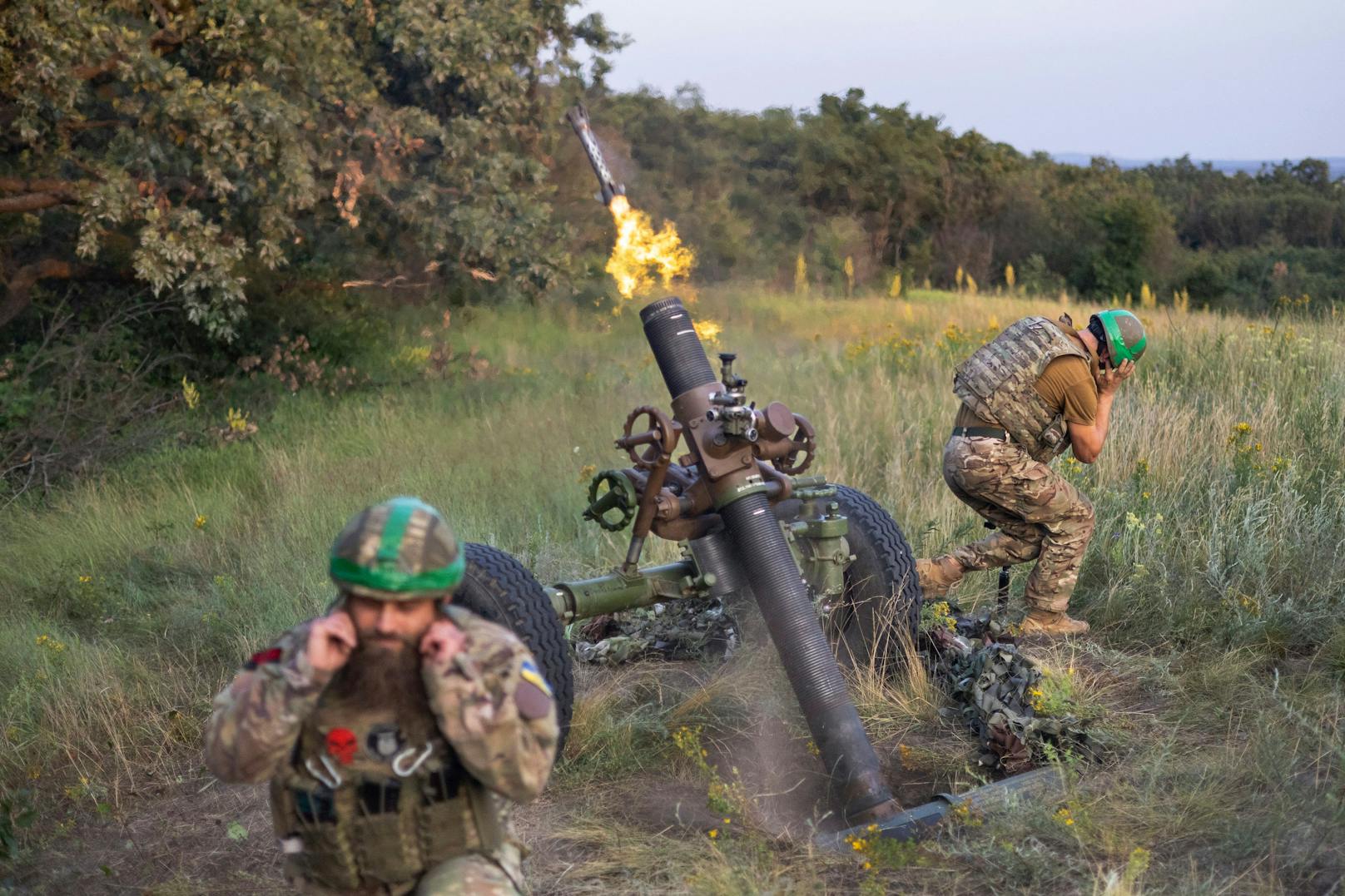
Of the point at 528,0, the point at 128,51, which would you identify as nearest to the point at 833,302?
the point at 528,0

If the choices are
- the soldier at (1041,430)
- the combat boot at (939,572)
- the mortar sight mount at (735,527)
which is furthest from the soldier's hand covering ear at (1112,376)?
the mortar sight mount at (735,527)

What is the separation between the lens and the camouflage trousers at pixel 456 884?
2898 millimetres

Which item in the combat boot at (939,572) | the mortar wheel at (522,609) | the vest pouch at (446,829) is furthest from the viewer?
the combat boot at (939,572)

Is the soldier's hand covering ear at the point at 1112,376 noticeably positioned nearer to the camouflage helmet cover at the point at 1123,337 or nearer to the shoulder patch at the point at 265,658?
the camouflage helmet cover at the point at 1123,337

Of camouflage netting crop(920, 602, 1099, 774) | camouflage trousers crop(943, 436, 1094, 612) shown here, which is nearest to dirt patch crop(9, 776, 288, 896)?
camouflage netting crop(920, 602, 1099, 774)

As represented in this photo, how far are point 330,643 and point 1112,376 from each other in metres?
4.59

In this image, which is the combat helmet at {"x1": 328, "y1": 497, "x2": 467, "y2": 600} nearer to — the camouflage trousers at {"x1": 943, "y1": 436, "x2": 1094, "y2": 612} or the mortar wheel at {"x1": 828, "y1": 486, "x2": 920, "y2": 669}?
the mortar wheel at {"x1": 828, "y1": 486, "x2": 920, "y2": 669}

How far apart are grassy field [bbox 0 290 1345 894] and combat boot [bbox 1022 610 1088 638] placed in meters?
0.12

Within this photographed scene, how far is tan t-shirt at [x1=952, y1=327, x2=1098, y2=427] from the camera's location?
6.15 metres

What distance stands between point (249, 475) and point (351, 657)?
22.9ft

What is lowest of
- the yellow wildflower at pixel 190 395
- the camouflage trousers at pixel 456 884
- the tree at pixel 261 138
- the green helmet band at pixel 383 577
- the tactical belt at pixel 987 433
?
the camouflage trousers at pixel 456 884

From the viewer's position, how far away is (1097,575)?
692cm

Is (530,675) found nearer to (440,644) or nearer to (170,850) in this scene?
(440,644)

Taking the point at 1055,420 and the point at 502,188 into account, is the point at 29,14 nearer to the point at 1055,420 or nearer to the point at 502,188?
the point at 502,188
